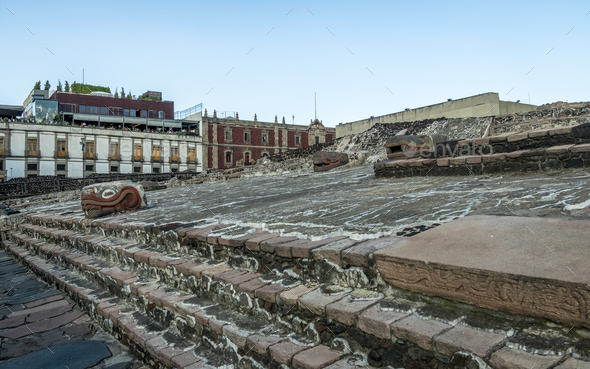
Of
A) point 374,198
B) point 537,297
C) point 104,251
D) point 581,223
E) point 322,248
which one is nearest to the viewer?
point 537,297

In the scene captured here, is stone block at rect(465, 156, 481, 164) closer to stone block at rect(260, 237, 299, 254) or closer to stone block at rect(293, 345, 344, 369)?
stone block at rect(260, 237, 299, 254)

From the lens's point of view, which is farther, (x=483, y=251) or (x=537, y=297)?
(x=483, y=251)

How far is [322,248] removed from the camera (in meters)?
2.26

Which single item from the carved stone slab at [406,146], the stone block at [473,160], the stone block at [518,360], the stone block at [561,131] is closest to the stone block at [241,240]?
the stone block at [518,360]

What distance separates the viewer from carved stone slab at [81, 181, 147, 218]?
5.60 m

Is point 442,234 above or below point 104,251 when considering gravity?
above

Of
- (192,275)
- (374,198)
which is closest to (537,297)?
(192,275)

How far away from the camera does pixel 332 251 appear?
85.4 inches

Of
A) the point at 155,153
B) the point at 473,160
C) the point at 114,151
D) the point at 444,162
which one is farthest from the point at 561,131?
the point at 114,151

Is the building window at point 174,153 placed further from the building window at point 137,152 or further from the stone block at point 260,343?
the stone block at point 260,343

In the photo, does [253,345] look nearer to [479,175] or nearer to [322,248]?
[322,248]

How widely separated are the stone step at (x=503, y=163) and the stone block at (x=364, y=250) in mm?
3320

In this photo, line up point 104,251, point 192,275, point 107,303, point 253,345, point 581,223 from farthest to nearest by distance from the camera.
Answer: point 104,251 < point 107,303 < point 192,275 < point 253,345 < point 581,223

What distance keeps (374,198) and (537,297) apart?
2.74 metres
